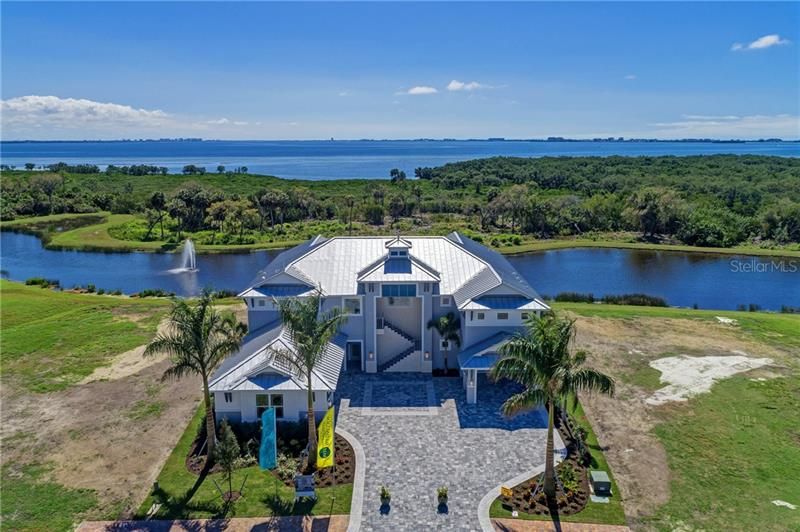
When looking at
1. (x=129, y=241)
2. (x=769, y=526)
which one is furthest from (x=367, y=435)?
(x=129, y=241)

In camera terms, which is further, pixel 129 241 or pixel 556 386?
pixel 129 241

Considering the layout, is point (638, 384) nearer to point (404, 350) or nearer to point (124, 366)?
point (404, 350)

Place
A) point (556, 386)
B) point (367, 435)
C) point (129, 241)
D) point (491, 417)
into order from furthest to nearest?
point (129, 241), point (491, 417), point (367, 435), point (556, 386)

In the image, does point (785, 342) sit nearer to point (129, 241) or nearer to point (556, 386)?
point (556, 386)

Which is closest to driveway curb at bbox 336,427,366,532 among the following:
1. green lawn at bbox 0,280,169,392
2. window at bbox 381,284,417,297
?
window at bbox 381,284,417,297

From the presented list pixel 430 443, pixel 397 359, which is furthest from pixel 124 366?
pixel 430 443

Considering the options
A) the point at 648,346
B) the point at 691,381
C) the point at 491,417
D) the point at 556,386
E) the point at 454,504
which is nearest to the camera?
the point at 556,386
